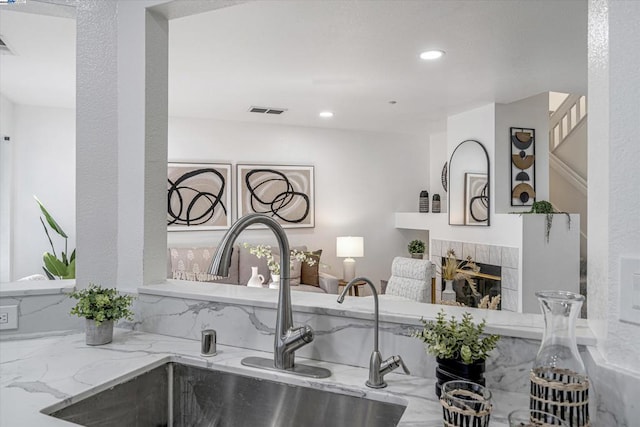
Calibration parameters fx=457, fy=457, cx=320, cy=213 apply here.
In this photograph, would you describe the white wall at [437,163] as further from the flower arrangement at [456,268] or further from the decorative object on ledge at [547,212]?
the decorative object on ledge at [547,212]

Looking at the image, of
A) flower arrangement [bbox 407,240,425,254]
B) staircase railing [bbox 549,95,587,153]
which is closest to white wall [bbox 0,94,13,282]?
flower arrangement [bbox 407,240,425,254]

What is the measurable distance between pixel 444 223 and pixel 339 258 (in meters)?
1.51

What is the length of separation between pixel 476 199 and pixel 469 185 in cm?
19

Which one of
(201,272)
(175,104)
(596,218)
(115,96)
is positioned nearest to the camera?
(596,218)

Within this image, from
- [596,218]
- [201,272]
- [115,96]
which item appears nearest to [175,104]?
[201,272]

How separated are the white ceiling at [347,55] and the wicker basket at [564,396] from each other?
6.76 ft

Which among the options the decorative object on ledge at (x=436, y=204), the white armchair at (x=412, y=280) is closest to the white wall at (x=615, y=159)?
the white armchair at (x=412, y=280)

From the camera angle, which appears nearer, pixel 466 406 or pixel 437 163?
pixel 466 406

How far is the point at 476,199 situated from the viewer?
189 inches

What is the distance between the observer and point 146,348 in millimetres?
1408

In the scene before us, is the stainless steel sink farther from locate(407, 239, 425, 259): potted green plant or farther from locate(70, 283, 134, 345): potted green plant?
locate(407, 239, 425, 259): potted green plant

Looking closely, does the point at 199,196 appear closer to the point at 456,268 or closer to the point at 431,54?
the point at 456,268

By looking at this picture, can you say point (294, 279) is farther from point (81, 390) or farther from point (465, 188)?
point (81, 390)

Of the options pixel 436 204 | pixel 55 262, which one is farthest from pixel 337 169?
pixel 55 262
